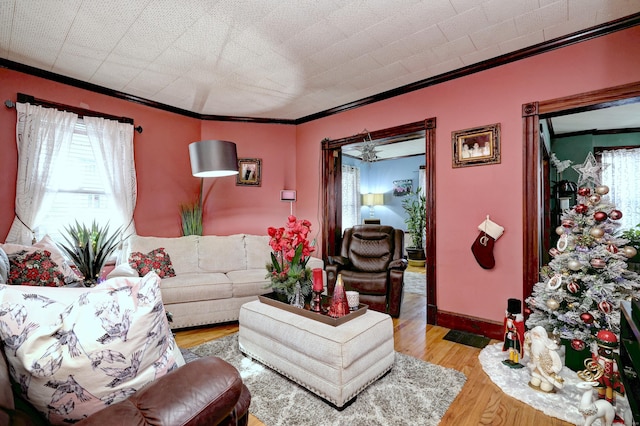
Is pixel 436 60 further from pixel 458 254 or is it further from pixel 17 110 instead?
pixel 17 110

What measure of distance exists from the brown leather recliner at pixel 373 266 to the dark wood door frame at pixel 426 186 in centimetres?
30

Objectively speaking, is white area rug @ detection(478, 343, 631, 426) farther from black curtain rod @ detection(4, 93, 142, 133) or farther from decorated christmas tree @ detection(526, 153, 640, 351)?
black curtain rod @ detection(4, 93, 142, 133)

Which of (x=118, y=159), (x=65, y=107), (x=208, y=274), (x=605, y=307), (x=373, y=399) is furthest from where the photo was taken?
(x=118, y=159)

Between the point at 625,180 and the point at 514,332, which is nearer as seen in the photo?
the point at 514,332

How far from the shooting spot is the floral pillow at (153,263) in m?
A: 3.31

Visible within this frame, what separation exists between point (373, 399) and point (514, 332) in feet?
4.37

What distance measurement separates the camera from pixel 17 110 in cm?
308

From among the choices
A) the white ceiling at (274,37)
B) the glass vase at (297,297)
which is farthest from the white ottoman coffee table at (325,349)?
the white ceiling at (274,37)

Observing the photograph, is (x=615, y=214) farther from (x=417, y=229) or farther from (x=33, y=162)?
(x=33, y=162)

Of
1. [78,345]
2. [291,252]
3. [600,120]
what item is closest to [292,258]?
[291,252]

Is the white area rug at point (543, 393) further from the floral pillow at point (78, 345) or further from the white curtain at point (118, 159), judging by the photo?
the white curtain at point (118, 159)

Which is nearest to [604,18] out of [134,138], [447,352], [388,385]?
[447,352]

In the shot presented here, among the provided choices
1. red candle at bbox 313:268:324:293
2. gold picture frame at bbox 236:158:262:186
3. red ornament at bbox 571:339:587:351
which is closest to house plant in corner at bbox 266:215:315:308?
red candle at bbox 313:268:324:293

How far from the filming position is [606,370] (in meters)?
1.81
